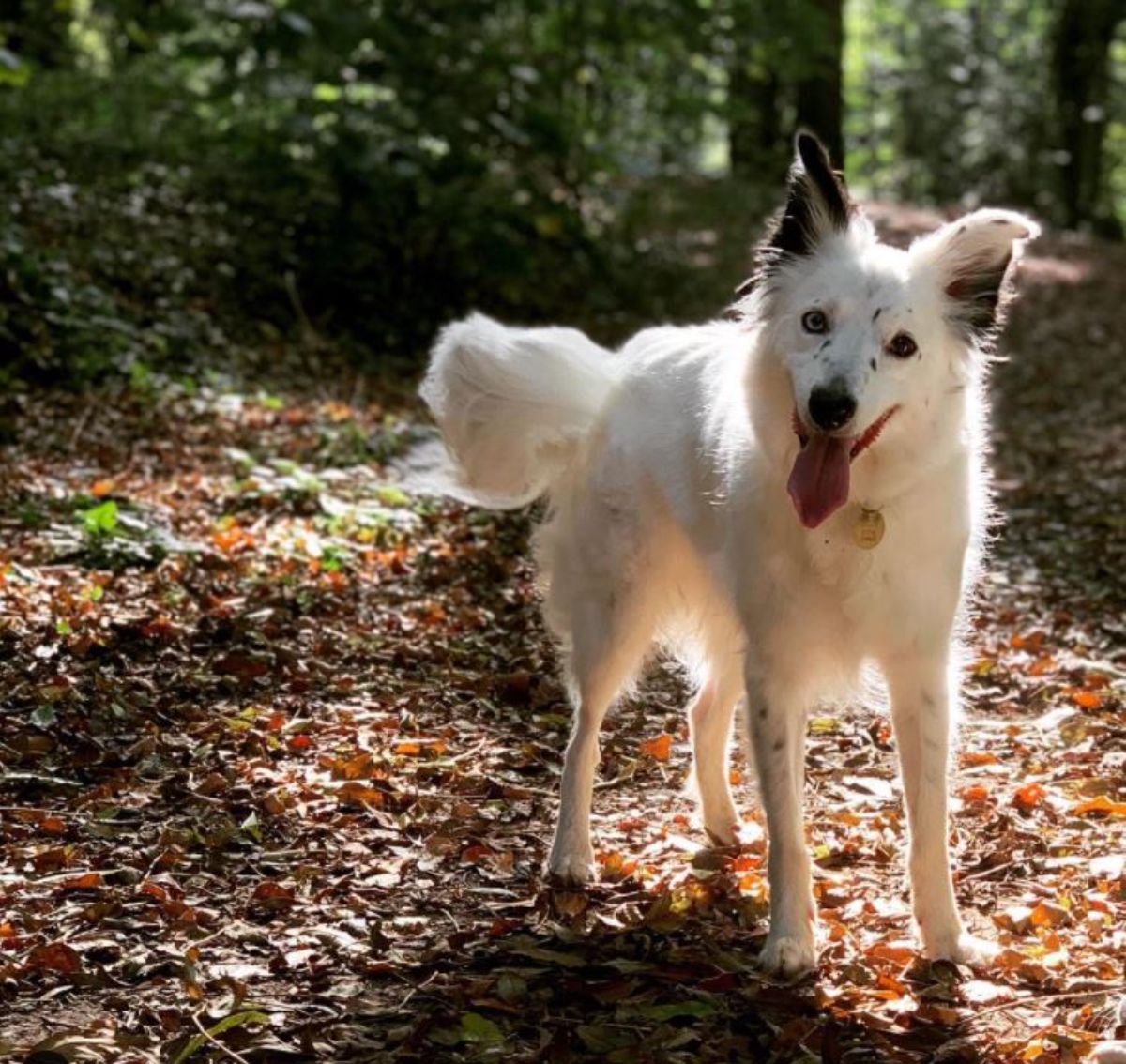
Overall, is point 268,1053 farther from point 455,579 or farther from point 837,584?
point 455,579

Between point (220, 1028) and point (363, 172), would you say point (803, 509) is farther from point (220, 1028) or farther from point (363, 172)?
point (363, 172)

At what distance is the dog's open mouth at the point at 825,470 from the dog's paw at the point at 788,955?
113cm

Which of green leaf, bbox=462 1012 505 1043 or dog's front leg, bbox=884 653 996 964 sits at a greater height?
dog's front leg, bbox=884 653 996 964

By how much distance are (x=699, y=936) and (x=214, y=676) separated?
7.88 ft

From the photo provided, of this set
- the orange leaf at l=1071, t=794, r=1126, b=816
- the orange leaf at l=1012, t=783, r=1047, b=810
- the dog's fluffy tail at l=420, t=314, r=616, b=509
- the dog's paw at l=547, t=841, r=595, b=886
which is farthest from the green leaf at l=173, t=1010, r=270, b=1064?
the orange leaf at l=1071, t=794, r=1126, b=816

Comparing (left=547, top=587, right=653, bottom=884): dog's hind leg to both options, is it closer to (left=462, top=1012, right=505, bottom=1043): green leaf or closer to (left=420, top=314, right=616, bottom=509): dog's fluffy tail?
(left=420, top=314, right=616, bottom=509): dog's fluffy tail

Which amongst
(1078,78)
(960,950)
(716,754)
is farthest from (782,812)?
(1078,78)

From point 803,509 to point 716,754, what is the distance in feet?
4.96

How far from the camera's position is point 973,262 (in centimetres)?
371

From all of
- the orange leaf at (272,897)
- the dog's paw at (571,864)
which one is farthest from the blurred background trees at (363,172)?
the dog's paw at (571,864)

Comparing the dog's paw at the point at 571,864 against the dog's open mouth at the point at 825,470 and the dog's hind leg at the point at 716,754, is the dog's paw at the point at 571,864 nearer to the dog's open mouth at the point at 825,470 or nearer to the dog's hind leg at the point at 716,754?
the dog's hind leg at the point at 716,754

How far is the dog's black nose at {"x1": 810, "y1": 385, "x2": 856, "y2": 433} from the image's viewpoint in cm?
342

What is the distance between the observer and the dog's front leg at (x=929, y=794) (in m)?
3.93

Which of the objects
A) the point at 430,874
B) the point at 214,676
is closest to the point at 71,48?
the point at 214,676
